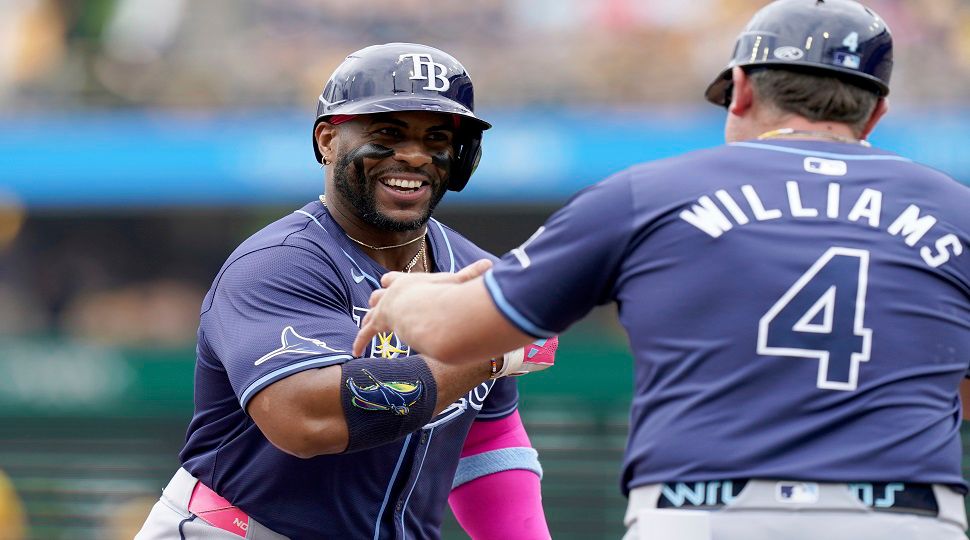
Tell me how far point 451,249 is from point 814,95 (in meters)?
1.51

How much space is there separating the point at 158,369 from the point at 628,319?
9.63 metres

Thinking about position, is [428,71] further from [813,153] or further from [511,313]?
[813,153]

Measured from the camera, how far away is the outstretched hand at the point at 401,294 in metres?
2.92

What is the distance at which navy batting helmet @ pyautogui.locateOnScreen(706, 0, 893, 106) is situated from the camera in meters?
2.81

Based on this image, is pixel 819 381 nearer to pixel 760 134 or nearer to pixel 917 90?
pixel 760 134

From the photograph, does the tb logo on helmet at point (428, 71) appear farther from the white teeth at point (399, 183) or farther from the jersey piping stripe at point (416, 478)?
the jersey piping stripe at point (416, 478)

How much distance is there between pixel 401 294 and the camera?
116 inches

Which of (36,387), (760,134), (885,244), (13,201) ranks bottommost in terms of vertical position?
(36,387)

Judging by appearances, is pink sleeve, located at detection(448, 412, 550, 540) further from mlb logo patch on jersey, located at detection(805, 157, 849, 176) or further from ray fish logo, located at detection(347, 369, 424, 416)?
mlb logo patch on jersey, located at detection(805, 157, 849, 176)

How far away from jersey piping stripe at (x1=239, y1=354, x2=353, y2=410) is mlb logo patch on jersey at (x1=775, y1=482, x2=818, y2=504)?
1.18m

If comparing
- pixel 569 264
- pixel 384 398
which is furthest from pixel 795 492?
pixel 384 398

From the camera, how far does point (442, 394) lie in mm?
3420

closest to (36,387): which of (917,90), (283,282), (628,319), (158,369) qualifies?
(158,369)

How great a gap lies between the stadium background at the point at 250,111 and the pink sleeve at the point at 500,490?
25.6ft
